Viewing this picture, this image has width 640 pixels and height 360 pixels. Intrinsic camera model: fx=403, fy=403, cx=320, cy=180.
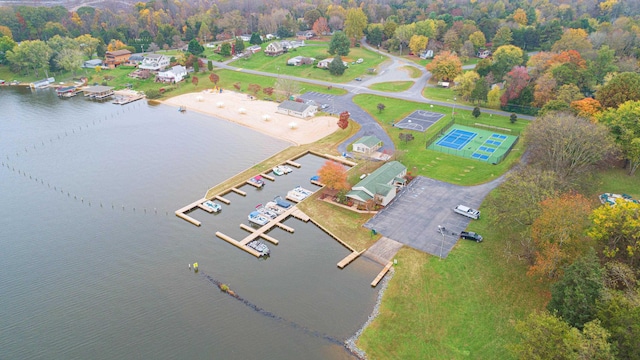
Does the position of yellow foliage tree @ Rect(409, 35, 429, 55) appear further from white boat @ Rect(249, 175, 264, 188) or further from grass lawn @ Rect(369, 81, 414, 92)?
white boat @ Rect(249, 175, 264, 188)

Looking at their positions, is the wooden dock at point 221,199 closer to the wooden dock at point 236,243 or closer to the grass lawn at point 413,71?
the wooden dock at point 236,243

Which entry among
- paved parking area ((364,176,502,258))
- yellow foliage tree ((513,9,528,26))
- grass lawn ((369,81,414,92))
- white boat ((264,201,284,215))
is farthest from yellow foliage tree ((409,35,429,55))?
white boat ((264,201,284,215))

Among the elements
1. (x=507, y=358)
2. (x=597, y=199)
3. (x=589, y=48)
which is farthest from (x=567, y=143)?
(x=589, y=48)

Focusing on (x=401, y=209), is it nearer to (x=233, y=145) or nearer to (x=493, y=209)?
(x=493, y=209)

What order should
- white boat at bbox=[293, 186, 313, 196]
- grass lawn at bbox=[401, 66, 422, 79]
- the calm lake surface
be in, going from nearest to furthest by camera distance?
the calm lake surface → white boat at bbox=[293, 186, 313, 196] → grass lawn at bbox=[401, 66, 422, 79]

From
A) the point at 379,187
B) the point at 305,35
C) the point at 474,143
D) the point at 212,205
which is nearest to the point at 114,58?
the point at 305,35
